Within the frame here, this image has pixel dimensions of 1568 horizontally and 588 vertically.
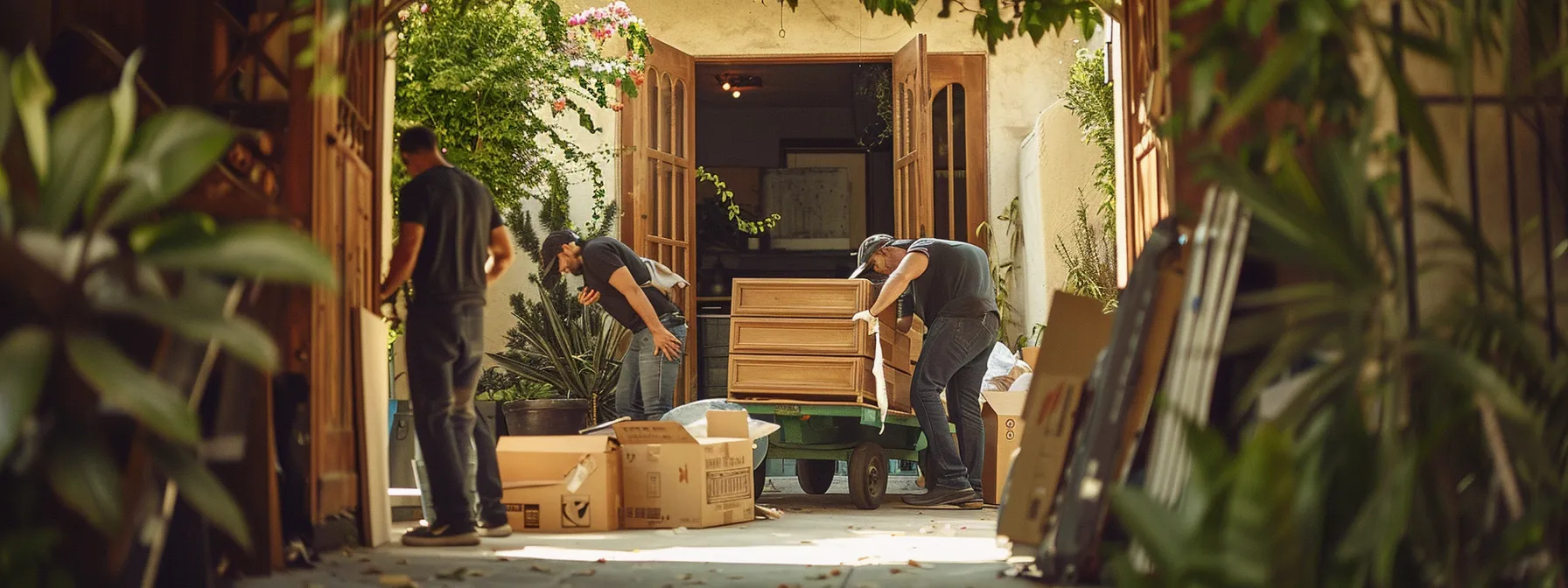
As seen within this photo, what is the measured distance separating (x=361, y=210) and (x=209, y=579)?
2.31 m

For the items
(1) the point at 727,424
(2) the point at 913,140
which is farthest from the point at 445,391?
(2) the point at 913,140

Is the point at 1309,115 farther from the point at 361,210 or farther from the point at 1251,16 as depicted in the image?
the point at 361,210

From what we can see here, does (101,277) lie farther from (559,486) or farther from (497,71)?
(497,71)

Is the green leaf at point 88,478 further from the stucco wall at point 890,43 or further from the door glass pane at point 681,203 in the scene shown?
the stucco wall at point 890,43

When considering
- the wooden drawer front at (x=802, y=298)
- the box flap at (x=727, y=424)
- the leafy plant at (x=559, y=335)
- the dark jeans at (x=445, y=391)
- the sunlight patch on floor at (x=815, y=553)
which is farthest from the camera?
the leafy plant at (x=559, y=335)

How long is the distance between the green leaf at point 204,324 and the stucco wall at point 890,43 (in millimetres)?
9127

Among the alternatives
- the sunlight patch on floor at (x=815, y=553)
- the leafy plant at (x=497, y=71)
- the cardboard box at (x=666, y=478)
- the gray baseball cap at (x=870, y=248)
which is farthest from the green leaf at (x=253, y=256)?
the gray baseball cap at (x=870, y=248)

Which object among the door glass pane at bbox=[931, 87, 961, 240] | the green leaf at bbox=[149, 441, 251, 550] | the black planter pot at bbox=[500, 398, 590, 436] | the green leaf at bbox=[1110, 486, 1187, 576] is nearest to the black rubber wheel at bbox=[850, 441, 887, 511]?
the black planter pot at bbox=[500, 398, 590, 436]

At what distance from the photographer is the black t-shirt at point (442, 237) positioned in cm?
523

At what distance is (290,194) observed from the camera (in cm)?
460

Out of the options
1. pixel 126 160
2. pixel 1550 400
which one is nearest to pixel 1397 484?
pixel 1550 400

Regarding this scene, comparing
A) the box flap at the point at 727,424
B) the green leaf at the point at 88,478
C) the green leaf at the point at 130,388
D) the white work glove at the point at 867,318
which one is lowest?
the box flap at the point at 727,424

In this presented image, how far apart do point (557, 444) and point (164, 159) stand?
153 inches

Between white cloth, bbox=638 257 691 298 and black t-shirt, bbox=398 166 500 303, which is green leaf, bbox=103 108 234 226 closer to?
black t-shirt, bbox=398 166 500 303
